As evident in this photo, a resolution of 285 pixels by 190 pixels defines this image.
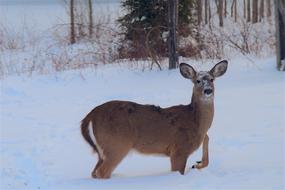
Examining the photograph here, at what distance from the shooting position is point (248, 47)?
46.7 feet

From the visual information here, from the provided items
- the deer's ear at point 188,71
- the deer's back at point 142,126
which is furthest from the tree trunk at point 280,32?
the deer's back at point 142,126

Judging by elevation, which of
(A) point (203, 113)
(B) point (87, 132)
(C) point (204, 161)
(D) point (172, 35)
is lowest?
(C) point (204, 161)

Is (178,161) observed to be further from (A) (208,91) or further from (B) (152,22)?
(B) (152,22)

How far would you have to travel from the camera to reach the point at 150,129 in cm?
590

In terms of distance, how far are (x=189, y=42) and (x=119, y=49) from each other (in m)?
1.79

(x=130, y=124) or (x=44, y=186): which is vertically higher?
(x=130, y=124)

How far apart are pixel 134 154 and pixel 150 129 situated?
0.28 m

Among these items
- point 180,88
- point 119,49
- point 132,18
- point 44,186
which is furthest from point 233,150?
point 132,18

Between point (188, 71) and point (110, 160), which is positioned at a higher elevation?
point (188, 71)

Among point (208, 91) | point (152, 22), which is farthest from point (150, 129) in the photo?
point (152, 22)

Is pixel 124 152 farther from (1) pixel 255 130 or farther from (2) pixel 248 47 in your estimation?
(2) pixel 248 47

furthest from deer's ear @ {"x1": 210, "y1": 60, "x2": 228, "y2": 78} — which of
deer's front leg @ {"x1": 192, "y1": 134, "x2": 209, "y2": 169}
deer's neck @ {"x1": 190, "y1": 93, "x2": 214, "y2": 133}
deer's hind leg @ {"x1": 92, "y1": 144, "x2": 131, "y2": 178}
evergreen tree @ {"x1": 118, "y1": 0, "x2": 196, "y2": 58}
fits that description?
evergreen tree @ {"x1": 118, "y1": 0, "x2": 196, "y2": 58}

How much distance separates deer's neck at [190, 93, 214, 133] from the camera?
237 inches

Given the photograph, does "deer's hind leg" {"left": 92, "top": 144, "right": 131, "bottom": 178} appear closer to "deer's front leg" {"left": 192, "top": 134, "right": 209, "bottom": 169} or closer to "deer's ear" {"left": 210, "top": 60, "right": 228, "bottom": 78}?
"deer's front leg" {"left": 192, "top": 134, "right": 209, "bottom": 169}
